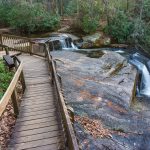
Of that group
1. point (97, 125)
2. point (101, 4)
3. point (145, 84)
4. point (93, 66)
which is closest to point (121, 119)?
point (97, 125)

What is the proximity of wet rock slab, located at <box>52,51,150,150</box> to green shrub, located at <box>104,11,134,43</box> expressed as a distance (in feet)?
24.6

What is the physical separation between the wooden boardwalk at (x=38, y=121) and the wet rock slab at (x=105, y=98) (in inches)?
46.3

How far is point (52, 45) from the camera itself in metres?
22.2

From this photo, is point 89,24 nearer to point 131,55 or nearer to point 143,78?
point 131,55

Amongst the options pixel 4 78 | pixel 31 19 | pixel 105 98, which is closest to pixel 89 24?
pixel 31 19

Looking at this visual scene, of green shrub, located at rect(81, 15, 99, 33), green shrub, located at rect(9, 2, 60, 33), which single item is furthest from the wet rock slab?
green shrub, located at rect(9, 2, 60, 33)

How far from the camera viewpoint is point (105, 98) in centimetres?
1233

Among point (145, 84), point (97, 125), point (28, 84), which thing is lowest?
point (145, 84)

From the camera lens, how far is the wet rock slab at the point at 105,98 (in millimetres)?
9508

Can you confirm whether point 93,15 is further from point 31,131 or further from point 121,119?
point 31,131

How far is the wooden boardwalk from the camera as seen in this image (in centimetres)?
678

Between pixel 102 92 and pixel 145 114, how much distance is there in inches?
88.7

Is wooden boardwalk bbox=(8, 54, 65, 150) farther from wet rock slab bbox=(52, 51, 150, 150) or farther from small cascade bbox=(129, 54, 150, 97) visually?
small cascade bbox=(129, 54, 150, 97)

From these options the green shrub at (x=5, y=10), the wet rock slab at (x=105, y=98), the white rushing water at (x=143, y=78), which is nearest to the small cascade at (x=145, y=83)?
the white rushing water at (x=143, y=78)
